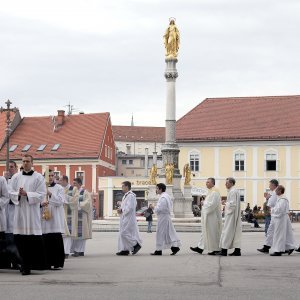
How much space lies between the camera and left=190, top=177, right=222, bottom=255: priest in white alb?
794 inches

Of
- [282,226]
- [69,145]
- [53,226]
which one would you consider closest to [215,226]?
[282,226]

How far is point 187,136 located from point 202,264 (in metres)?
57.6

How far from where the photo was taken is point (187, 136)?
73.9m

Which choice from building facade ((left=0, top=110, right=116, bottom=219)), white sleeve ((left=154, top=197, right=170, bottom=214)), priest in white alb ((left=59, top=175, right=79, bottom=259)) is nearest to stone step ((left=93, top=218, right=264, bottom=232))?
white sleeve ((left=154, top=197, right=170, bottom=214))

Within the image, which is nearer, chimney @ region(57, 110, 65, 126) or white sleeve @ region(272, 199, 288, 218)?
white sleeve @ region(272, 199, 288, 218)

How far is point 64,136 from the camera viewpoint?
3147 inches

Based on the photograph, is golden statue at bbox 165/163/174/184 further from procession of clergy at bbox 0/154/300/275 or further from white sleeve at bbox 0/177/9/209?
white sleeve at bbox 0/177/9/209

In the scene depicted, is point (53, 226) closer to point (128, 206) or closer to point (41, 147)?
point (128, 206)

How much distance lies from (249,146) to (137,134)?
2269 inches

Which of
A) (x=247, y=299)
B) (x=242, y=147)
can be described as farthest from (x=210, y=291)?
(x=242, y=147)

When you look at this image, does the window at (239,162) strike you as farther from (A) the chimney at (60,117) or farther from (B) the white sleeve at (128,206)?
(B) the white sleeve at (128,206)

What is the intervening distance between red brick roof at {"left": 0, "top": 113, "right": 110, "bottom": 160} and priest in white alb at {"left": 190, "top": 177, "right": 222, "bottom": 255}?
5624 centimetres

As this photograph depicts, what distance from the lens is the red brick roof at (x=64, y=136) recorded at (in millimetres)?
77688

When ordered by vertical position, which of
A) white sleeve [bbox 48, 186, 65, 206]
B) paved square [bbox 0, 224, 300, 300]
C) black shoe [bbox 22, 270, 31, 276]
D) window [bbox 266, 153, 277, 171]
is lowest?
paved square [bbox 0, 224, 300, 300]
